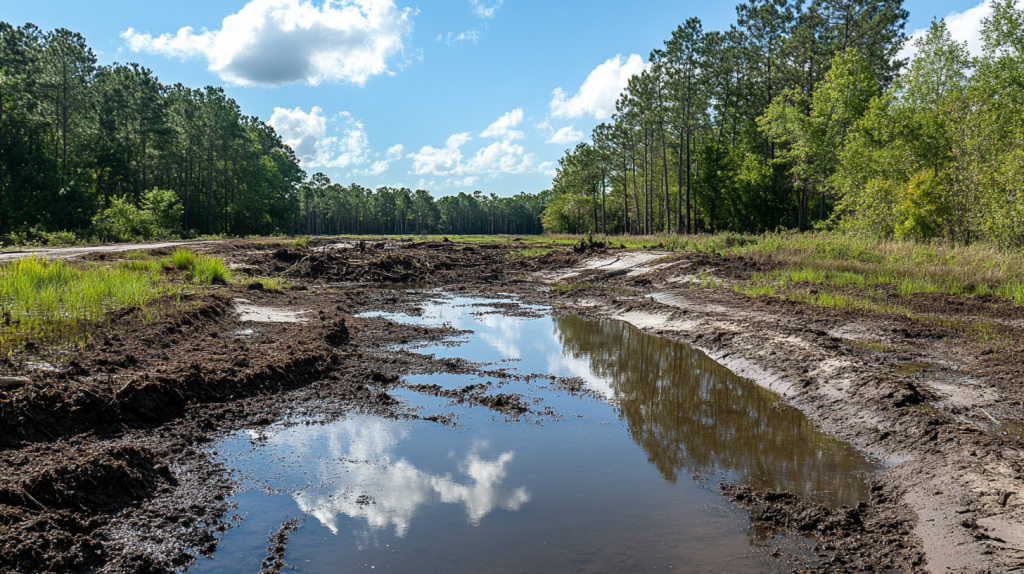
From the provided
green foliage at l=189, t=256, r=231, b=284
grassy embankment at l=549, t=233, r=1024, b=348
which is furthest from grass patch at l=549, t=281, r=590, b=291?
green foliage at l=189, t=256, r=231, b=284

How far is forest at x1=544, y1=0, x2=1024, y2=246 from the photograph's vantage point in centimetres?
2164

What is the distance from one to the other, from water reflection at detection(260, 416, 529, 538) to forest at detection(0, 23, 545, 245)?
93.0 ft

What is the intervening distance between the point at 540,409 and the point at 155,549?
4207 mm

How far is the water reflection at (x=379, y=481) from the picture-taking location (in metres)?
4.02

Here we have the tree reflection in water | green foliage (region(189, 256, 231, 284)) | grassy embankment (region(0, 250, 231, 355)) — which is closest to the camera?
the tree reflection in water

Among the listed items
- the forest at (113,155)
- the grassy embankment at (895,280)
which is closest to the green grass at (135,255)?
the forest at (113,155)

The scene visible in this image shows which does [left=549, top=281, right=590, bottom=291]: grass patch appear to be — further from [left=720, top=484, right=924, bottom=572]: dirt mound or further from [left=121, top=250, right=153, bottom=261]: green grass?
[left=720, top=484, right=924, bottom=572]: dirt mound

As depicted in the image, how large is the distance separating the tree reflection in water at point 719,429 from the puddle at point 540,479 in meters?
0.03

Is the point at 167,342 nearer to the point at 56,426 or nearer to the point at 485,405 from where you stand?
the point at 56,426

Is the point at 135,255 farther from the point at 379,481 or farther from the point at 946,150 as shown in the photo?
the point at 946,150

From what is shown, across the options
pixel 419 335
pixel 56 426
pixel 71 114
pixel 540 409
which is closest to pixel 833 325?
pixel 540 409

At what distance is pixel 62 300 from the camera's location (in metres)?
8.59

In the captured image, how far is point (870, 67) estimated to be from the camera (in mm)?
35219

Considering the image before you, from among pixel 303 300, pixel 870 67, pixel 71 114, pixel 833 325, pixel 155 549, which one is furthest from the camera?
pixel 71 114
